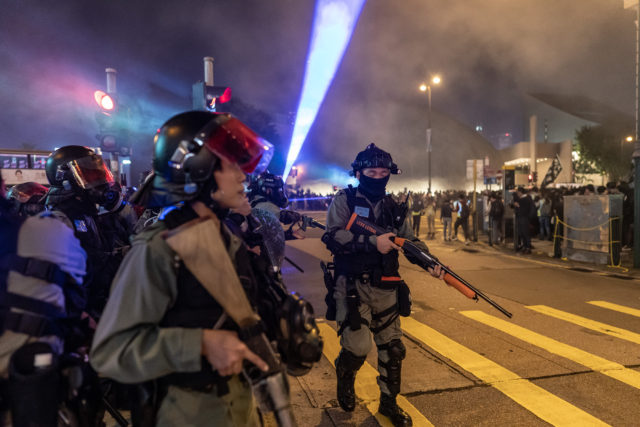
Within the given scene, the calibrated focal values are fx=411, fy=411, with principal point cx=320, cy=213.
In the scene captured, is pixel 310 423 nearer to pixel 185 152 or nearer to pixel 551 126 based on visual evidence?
pixel 185 152

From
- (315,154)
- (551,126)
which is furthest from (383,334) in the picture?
(315,154)

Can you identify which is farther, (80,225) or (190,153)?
(80,225)

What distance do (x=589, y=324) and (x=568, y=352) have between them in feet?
4.49

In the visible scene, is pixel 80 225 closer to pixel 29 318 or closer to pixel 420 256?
pixel 29 318

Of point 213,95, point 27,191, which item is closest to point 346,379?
point 213,95

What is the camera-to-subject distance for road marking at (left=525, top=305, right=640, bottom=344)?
17.0 ft

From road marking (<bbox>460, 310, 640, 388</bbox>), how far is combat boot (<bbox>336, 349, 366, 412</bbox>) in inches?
105

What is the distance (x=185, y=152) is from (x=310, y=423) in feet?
8.47

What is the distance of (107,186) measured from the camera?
3125 millimetres

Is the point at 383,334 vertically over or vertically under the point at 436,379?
over

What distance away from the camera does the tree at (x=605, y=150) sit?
137ft

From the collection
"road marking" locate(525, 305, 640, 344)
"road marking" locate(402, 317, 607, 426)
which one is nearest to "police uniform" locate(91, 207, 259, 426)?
"road marking" locate(402, 317, 607, 426)

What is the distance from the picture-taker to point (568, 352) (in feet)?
15.3

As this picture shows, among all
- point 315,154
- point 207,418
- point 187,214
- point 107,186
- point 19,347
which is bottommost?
point 207,418
